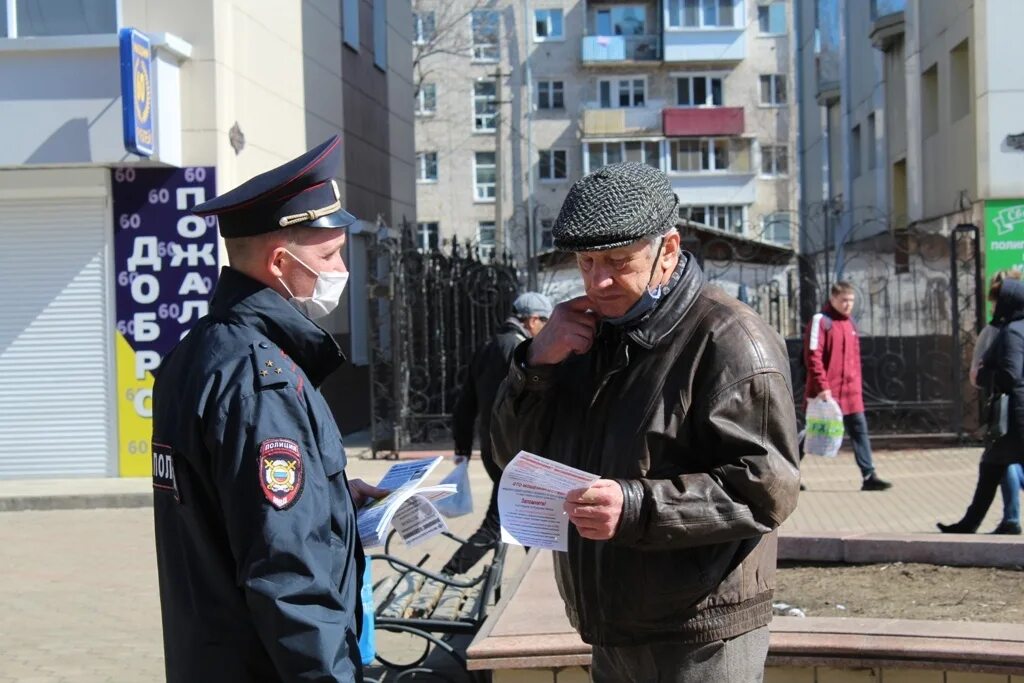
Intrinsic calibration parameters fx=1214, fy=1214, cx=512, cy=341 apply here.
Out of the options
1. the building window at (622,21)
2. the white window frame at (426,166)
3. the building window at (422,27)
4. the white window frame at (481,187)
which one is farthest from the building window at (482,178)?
the building window at (622,21)

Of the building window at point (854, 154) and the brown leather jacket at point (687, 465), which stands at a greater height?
the building window at point (854, 154)

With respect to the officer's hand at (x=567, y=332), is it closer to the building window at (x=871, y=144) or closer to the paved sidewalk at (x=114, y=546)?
the paved sidewalk at (x=114, y=546)

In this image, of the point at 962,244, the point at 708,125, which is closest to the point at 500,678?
the point at 962,244

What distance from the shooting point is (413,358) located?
603 inches

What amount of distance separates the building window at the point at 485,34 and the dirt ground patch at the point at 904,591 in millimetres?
46611

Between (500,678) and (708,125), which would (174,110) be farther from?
(708,125)

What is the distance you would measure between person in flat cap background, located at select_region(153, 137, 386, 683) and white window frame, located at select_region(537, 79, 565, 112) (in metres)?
53.4

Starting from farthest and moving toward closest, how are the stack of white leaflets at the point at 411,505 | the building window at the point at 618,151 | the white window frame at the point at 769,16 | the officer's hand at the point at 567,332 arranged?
the white window frame at the point at 769,16
the building window at the point at 618,151
the stack of white leaflets at the point at 411,505
the officer's hand at the point at 567,332

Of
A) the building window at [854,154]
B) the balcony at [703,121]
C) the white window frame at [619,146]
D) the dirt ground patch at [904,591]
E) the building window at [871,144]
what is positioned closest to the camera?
the dirt ground patch at [904,591]

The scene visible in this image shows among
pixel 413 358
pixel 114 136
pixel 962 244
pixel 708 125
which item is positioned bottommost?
pixel 413 358

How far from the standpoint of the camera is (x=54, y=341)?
13438mm

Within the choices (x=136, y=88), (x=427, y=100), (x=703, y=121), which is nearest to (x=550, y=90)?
(x=427, y=100)

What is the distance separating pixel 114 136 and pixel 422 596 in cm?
788

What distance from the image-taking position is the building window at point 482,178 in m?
54.4
